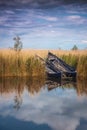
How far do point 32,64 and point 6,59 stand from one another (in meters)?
0.58

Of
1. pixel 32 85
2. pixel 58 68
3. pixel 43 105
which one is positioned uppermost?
pixel 43 105

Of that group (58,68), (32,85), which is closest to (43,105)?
(32,85)

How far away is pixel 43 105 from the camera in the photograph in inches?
211

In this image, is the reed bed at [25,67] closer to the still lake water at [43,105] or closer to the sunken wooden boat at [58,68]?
the sunken wooden boat at [58,68]

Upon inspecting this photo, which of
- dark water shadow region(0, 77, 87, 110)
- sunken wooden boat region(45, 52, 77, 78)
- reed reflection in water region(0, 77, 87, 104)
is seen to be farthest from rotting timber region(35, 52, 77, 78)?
reed reflection in water region(0, 77, 87, 104)

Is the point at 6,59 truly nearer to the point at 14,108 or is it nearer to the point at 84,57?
the point at 84,57

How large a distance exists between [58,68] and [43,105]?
3206mm

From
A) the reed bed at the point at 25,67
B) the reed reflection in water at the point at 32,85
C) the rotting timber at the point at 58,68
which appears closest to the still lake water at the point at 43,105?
the reed reflection in water at the point at 32,85

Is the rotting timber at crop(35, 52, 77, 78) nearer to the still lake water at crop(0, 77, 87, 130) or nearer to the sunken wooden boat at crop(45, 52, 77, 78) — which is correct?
the sunken wooden boat at crop(45, 52, 77, 78)

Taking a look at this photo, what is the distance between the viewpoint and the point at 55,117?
468 centimetres

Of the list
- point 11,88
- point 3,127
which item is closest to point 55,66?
point 11,88

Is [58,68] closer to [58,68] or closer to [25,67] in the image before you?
[58,68]

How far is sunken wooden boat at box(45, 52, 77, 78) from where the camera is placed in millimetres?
8180

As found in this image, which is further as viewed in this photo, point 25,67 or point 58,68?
point 58,68
